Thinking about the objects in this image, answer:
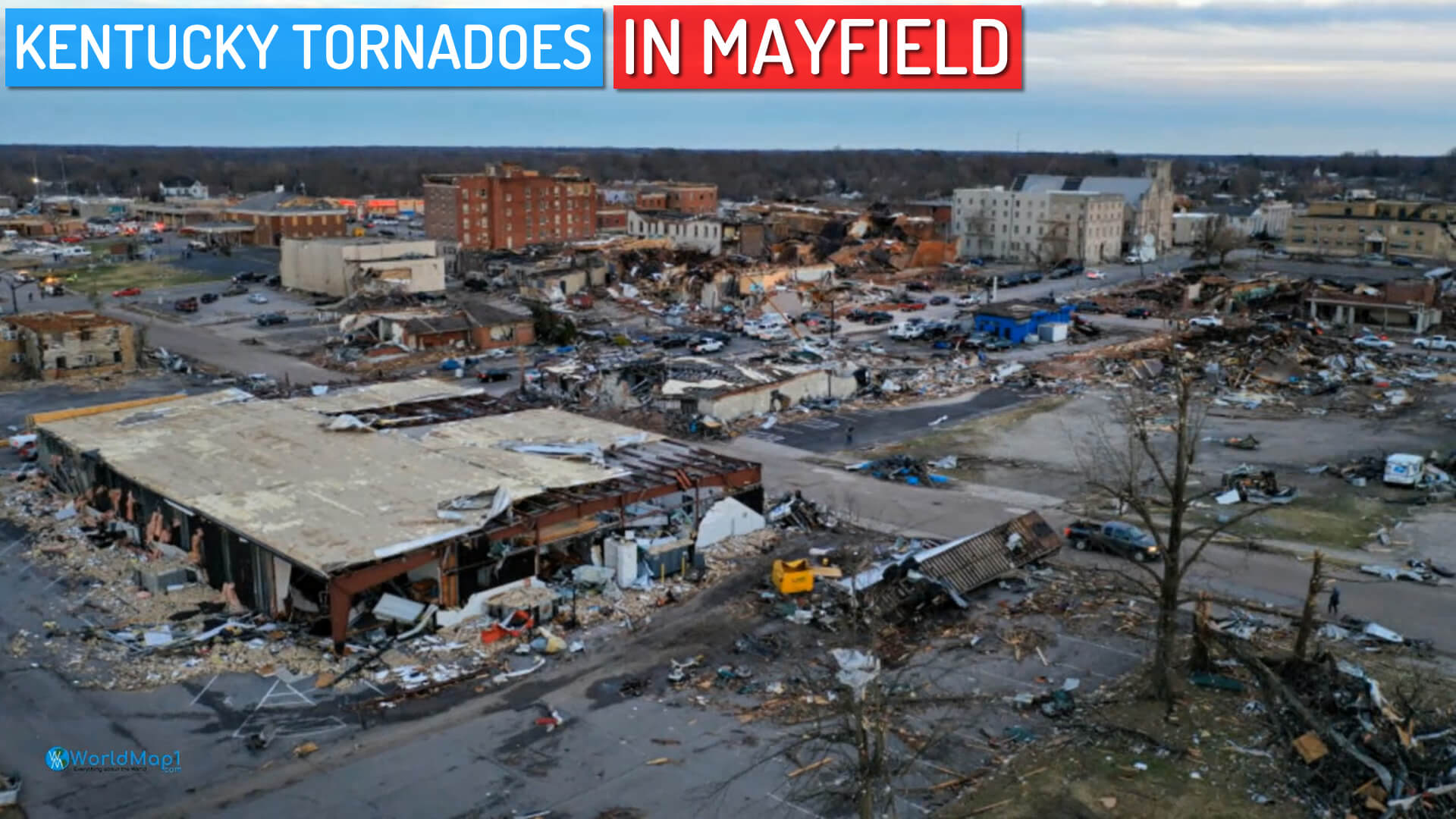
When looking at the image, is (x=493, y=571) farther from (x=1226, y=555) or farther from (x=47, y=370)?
(x=47, y=370)

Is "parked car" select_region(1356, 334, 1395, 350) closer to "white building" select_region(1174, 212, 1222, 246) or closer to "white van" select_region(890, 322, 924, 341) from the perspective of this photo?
"white van" select_region(890, 322, 924, 341)

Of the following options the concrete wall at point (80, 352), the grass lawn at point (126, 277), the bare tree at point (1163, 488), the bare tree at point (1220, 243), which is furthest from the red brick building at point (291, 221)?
the bare tree at point (1163, 488)

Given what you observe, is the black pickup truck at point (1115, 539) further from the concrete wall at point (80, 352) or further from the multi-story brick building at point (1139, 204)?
the multi-story brick building at point (1139, 204)

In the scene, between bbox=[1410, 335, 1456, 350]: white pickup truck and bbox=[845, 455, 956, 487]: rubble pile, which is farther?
bbox=[1410, 335, 1456, 350]: white pickup truck

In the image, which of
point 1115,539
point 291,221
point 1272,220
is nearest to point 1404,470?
point 1115,539

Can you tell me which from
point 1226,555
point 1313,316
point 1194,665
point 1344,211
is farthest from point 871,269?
point 1194,665

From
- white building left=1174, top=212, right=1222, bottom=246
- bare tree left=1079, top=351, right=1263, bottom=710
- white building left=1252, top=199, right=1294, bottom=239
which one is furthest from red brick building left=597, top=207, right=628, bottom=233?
bare tree left=1079, top=351, right=1263, bottom=710

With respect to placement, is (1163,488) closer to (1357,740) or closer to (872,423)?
(872,423)
